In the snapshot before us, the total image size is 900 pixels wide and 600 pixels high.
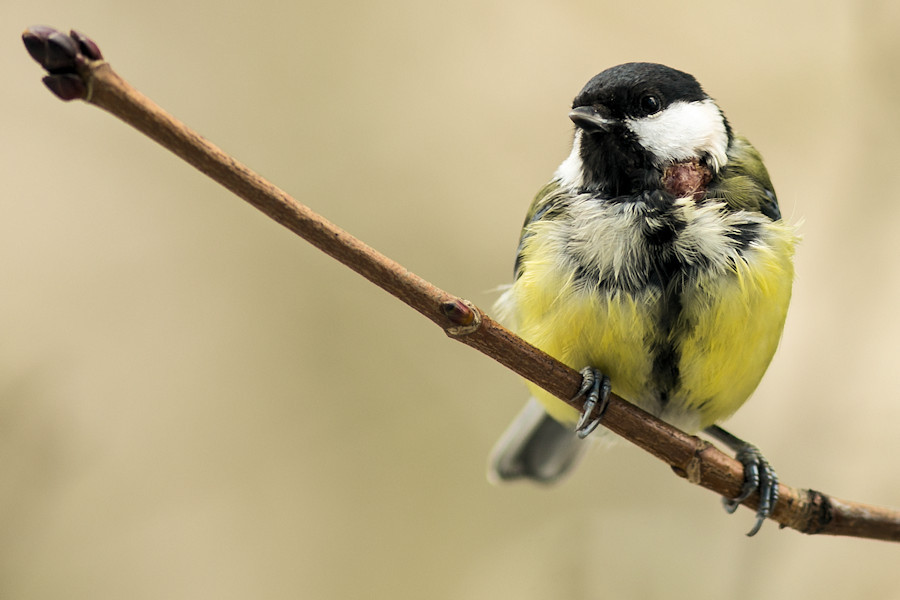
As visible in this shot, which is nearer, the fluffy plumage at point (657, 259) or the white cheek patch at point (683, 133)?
the fluffy plumage at point (657, 259)

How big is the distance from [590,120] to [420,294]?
0.80m

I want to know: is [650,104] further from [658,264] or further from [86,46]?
[86,46]

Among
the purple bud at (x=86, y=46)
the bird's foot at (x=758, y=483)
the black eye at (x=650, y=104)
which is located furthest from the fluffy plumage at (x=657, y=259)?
the purple bud at (x=86, y=46)

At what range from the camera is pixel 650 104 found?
74.2 inches

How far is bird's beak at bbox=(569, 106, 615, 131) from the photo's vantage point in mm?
1822

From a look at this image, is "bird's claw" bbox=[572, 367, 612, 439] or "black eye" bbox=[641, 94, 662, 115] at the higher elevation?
"black eye" bbox=[641, 94, 662, 115]

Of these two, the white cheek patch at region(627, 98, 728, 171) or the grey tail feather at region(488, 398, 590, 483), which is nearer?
the white cheek patch at region(627, 98, 728, 171)

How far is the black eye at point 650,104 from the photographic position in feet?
6.15

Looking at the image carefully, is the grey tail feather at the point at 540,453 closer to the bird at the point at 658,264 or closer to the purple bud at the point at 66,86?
the bird at the point at 658,264

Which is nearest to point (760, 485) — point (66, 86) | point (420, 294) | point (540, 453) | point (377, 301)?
point (540, 453)

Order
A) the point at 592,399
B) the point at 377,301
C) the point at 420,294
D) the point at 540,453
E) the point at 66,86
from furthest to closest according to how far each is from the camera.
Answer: the point at 377,301
the point at 540,453
the point at 592,399
the point at 420,294
the point at 66,86

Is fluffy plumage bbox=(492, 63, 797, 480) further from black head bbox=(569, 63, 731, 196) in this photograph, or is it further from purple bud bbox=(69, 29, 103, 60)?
purple bud bbox=(69, 29, 103, 60)

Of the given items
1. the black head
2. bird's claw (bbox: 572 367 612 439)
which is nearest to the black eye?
the black head

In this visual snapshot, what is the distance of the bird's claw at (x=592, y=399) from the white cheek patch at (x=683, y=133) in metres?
0.53
